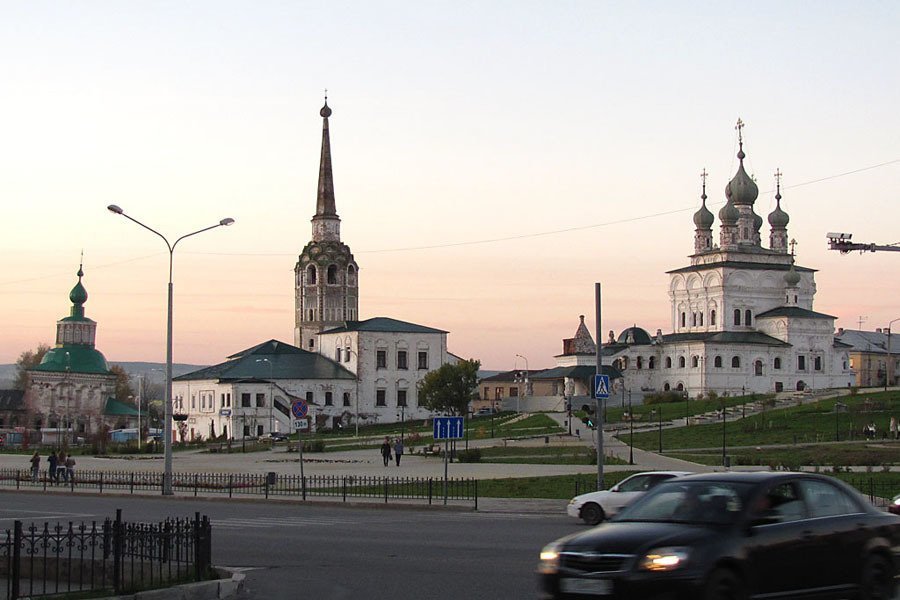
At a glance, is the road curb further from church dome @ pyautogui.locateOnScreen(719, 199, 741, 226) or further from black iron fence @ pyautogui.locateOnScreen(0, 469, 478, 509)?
church dome @ pyautogui.locateOnScreen(719, 199, 741, 226)

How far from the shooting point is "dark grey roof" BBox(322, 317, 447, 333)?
372 feet

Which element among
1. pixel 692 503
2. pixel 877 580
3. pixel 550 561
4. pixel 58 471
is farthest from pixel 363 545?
pixel 58 471

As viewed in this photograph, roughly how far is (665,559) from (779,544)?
4.67 feet

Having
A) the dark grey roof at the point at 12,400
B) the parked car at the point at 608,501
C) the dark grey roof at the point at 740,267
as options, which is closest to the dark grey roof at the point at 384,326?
the dark grey roof at the point at 740,267

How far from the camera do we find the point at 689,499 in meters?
12.4

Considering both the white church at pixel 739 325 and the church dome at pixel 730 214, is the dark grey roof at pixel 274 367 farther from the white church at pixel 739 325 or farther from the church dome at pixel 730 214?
the church dome at pixel 730 214

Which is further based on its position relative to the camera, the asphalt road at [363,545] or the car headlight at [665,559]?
the asphalt road at [363,545]

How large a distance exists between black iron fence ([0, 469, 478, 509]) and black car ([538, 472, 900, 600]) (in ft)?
63.6

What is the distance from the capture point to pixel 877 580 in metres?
13.1

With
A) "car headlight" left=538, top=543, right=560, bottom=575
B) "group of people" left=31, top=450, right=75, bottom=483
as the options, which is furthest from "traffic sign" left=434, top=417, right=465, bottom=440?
"car headlight" left=538, top=543, right=560, bottom=575

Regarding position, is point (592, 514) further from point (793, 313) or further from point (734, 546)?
point (793, 313)

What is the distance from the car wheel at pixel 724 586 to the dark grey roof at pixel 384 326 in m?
101

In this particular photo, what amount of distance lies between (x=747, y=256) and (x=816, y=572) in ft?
373

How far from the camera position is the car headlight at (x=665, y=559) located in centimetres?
1118
